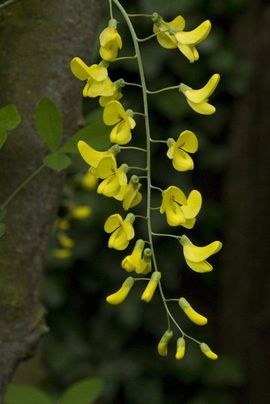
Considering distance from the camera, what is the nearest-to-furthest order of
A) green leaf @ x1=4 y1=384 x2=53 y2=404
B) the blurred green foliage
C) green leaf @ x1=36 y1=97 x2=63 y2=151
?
1. green leaf @ x1=36 y1=97 x2=63 y2=151
2. green leaf @ x1=4 y1=384 x2=53 y2=404
3. the blurred green foliage

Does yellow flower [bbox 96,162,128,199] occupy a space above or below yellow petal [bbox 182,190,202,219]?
above

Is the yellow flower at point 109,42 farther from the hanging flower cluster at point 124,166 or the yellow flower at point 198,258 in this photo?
the yellow flower at point 198,258

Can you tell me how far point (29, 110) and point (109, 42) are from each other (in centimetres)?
24

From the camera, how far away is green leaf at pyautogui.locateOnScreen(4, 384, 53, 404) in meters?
1.01

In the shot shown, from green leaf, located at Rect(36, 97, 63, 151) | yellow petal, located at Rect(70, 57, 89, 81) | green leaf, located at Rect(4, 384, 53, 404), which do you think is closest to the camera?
yellow petal, located at Rect(70, 57, 89, 81)

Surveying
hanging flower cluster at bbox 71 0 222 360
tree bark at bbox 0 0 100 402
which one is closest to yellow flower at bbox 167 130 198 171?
hanging flower cluster at bbox 71 0 222 360

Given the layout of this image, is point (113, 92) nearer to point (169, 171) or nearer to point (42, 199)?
point (42, 199)

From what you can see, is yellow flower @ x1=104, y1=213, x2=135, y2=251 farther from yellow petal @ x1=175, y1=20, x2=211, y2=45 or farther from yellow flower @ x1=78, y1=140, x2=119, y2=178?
yellow petal @ x1=175, y1=20, x2=211, y2=45

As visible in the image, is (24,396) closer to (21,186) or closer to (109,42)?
(21,186)

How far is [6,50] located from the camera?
88 cm

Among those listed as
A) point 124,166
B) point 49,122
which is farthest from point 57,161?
point 124,166

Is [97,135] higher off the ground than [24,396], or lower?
higher

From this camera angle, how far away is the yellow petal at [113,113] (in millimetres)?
651

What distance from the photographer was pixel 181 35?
68 centimetres
